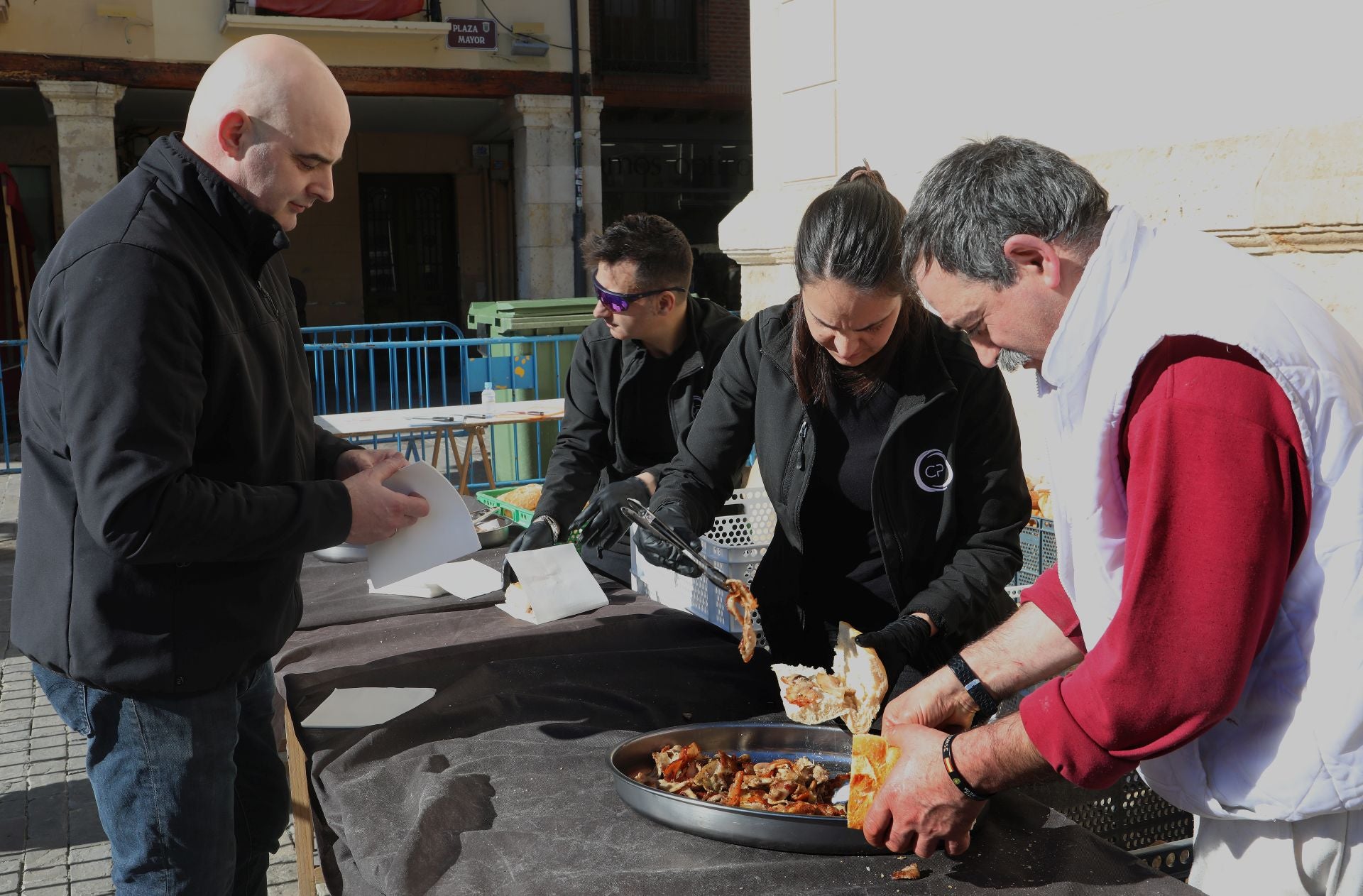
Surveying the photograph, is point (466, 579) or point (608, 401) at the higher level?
point (608, 401)

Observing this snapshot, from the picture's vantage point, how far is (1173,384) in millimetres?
1271

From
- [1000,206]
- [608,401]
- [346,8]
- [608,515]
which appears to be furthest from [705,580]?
[346,8]

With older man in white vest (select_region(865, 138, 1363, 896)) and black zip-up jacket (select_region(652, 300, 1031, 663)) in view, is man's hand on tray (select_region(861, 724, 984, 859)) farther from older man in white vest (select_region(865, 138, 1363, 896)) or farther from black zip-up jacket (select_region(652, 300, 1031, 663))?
black zip-up jacket (select_region(652, 300, 1031, 663))

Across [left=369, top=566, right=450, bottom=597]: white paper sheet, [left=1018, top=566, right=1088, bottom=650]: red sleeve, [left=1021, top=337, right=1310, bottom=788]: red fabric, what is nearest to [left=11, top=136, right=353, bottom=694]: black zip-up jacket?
[left=369, top=566, right=450, bottom=597]: white paper sheet

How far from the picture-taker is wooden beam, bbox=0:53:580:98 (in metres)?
12.5

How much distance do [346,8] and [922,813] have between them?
549 inches

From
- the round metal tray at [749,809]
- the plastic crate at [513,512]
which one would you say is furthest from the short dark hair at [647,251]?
the round metal tray at [749,809]

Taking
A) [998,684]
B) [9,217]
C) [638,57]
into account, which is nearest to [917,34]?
[998,684]

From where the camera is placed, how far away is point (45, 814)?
376 cm

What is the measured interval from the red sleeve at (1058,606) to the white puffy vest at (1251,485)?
31 centimetres

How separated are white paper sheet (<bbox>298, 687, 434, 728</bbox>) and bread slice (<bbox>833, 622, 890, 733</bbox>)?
0.80m

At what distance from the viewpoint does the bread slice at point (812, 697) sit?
76.7 inches

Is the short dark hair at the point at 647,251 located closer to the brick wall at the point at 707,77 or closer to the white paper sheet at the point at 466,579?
the white paper sheet at the point at 466,579

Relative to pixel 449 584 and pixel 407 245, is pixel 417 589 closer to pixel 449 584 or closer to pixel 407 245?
pixel 449 584
